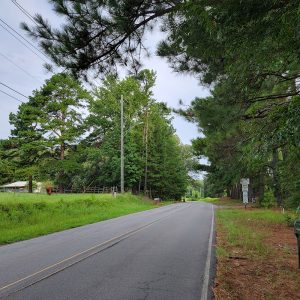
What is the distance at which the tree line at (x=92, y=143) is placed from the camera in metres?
52.1

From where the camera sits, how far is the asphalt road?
691 centimetres

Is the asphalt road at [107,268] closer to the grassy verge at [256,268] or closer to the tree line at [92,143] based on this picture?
the grassy verge at [256,268]

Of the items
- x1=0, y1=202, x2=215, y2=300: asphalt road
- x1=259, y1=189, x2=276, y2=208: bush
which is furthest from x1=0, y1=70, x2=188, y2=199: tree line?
x1=0, y1=202, x2=215, y2=300: asphalt road

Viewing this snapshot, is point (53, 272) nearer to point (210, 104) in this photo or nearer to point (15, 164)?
point (210, 104)

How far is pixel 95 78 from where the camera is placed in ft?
31.4

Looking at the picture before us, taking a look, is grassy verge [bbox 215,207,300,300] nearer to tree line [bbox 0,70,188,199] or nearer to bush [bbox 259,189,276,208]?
bush [bbox 259,189,276,208]

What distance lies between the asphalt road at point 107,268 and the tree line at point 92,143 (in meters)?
29.8

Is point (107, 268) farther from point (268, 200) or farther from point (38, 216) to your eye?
point (268, 200)

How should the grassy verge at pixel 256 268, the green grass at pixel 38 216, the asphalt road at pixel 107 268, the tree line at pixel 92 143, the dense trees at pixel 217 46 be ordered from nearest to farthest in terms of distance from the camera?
the dense trees at pixel 217 46 < the asphalt road at pixel 107 268 < the grassy verge at pixel 256 268 < the green grass at pixel 38 216 < the tree line at pixel 92 143

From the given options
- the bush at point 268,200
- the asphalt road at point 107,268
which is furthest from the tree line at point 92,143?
the asphalt road at point 107,268

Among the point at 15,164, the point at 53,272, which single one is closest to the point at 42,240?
the point at 53,272

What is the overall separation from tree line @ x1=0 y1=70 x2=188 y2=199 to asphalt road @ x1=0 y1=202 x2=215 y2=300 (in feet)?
97.8

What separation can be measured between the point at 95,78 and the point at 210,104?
527cm

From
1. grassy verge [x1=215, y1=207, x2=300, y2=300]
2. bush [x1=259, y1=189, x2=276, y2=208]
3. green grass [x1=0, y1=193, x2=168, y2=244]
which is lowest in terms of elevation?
grassy verge [x1=215, y1=207, x2=300, y2=300]
